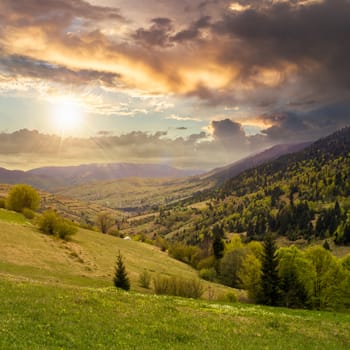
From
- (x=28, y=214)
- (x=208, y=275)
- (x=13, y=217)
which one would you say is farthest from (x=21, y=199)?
(x=208, y=275)

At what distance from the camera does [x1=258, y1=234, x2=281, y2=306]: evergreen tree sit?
71.4 metres

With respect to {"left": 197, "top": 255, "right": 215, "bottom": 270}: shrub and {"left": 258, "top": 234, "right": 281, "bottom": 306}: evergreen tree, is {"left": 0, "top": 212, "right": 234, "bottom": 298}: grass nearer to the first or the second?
{"left": 258, "top": 234, "right": 281, "bottom": 306}: evergreen tree

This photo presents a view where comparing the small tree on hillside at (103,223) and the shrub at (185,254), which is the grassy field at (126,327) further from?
the small tree on hillside at (103,223)

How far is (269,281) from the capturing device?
71688 millimetres

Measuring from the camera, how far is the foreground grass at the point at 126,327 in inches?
721

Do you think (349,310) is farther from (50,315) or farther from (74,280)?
(50,315)

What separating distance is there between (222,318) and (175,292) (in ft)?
109

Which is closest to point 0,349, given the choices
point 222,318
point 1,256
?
point 222,318

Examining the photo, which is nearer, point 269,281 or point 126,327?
point 126,327

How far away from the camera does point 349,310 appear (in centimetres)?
7594

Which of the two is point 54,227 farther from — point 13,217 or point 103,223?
point 103,223

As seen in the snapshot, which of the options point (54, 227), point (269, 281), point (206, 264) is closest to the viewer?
point (269, 281)

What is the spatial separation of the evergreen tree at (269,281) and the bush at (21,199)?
93.1 m

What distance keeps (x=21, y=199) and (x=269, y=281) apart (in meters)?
96.4
